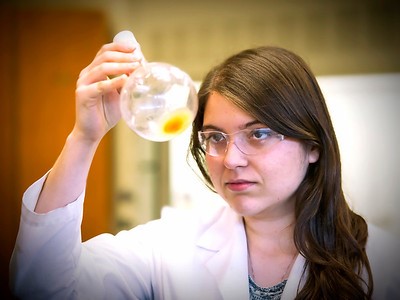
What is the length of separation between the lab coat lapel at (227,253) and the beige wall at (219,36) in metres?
1.66

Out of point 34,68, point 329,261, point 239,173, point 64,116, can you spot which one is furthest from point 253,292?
point 34,68

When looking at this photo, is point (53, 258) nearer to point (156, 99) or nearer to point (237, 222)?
point (156, 99)

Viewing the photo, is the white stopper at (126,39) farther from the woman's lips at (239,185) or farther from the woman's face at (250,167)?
the woman's lips at (239,185)

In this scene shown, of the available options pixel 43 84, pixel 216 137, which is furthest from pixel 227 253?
pixel 43 84

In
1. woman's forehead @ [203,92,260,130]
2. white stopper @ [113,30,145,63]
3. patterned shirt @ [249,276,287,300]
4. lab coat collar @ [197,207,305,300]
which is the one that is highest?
white stopper @ [113,30,145,63]

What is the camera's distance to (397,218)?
8.13 ft

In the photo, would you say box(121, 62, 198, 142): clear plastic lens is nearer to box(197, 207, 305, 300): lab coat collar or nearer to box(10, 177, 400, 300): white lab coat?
box(10, 177, 400, 300): white lab coat

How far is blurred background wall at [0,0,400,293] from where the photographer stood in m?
2.32

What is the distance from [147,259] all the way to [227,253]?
255 mm

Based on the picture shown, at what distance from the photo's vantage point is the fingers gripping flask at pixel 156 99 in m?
0.77

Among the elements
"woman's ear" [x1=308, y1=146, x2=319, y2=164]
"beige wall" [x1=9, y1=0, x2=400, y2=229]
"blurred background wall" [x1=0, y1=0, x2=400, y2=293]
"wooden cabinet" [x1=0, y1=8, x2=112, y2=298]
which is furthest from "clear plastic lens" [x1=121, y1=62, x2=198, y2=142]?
"beige wall" [x1=9, y1=0, x2=400, y2=229]

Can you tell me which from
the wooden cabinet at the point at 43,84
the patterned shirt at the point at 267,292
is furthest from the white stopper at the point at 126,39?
the wooden cabinet at the point at 43,84

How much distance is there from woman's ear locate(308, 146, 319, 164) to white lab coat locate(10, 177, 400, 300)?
11.9 inches

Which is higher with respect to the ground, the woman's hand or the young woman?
the woman's hand
